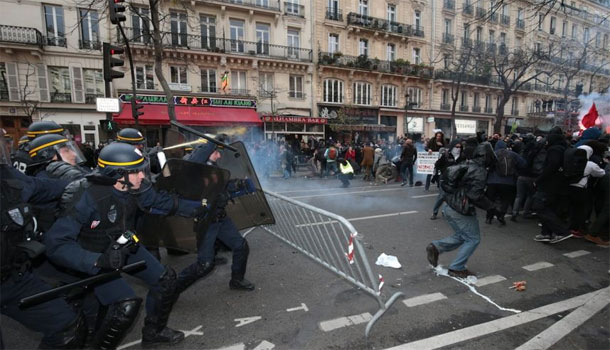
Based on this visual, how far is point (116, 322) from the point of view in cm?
233

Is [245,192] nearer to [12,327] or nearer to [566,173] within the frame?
[12,327]

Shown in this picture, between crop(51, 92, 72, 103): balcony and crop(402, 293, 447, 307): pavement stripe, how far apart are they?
21855 millimetres

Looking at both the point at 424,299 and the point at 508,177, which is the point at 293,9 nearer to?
the point at 508,177

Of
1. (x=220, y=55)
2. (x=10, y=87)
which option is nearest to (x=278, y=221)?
(x=220, y=55)

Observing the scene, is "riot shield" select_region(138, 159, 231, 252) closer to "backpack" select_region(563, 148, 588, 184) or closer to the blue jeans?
the blue jeans

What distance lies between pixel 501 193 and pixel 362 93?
70.9 feet

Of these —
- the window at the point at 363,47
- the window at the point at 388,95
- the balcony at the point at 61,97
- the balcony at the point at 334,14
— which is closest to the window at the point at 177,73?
the balcony at the point at 61,97

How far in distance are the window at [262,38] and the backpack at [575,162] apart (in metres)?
21.0

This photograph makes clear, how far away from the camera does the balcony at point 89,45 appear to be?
61.7ft

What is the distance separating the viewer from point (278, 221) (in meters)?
4.80

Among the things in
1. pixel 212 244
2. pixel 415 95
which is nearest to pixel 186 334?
pixel 212 244

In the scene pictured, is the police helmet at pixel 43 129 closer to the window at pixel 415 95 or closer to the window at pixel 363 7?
the window at pixel 363 7

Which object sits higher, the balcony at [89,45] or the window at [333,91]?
the balcony at [89,45]

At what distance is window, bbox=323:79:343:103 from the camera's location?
83.6 ft
